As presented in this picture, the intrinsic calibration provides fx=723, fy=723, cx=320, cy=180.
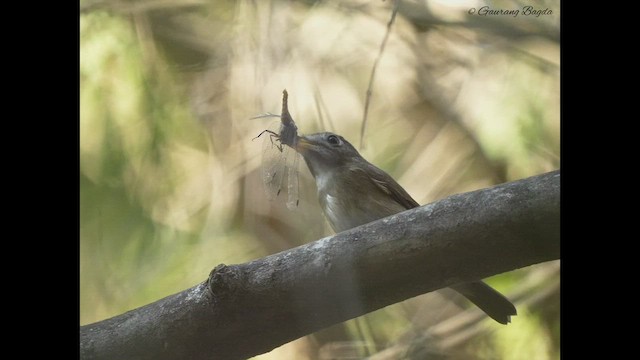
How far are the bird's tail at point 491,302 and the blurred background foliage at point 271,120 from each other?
0.09 ft

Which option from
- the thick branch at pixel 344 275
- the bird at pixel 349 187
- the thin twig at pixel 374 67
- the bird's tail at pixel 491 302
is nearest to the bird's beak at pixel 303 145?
the bird at pixel 349 187

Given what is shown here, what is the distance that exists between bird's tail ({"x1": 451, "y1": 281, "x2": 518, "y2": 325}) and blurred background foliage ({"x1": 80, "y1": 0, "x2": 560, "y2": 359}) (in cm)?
3

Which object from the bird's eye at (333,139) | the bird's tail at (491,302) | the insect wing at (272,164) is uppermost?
the bird's eye at (333,139)

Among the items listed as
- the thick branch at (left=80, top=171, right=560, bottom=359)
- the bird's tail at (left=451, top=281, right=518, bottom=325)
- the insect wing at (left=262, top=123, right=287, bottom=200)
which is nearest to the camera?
the thick branch at (left=80, top=171, right=560, bottom=359)

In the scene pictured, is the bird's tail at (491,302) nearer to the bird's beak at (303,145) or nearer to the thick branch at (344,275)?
the thick branch at (344,275)

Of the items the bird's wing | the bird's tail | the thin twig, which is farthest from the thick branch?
the thin twig

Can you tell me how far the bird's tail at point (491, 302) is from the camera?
1.91m

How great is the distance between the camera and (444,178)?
1.99 metres

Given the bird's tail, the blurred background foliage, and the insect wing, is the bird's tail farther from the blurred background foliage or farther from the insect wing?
the insect wing

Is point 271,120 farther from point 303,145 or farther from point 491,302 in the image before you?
point 491,302

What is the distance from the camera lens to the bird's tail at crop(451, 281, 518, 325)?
1.91 metres

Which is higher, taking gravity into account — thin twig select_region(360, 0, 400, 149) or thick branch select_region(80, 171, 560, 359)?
thin twig select_region(360, 0, 400, 149)

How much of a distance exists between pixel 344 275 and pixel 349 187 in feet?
1.51

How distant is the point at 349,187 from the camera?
218cm
